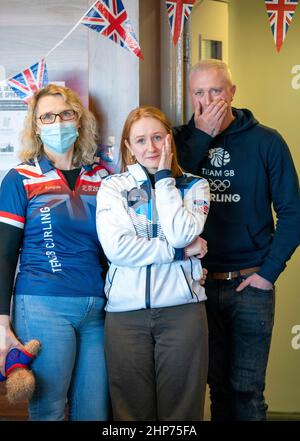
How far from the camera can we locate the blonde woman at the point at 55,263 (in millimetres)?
2033

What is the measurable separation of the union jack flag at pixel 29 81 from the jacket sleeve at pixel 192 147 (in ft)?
1.83

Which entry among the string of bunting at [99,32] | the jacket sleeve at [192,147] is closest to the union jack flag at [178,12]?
the string of bunting at [99,32]

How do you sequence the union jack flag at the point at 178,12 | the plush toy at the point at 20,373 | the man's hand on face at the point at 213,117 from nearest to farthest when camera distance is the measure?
the plush toy at the point at 20,373, the man's hand on face at the point at 213,117, the union jack flag at the point at 178,12

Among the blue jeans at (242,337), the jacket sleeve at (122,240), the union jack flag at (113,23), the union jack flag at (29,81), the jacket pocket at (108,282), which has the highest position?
the union jack flag at (113,23)

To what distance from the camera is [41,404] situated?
6.72ft

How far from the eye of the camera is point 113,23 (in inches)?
95.5

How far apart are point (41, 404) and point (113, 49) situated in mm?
1348

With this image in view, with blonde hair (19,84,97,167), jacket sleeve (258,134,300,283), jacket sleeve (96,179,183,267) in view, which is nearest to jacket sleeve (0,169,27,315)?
blonde hair (19,84,97,167)

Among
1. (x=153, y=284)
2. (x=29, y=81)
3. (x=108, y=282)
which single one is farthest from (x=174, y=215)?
(x=29, y=81)

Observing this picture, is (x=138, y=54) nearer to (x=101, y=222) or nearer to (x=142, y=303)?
(x=101, y=222)

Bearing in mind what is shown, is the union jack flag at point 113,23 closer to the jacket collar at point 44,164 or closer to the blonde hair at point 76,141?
the blonde hair at point 76,141

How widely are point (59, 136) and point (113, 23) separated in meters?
0.60

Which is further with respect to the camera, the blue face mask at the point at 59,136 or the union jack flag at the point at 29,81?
the union jack flag at the point at 29,81

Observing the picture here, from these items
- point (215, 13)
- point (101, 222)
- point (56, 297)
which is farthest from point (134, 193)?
point (215, 13)
